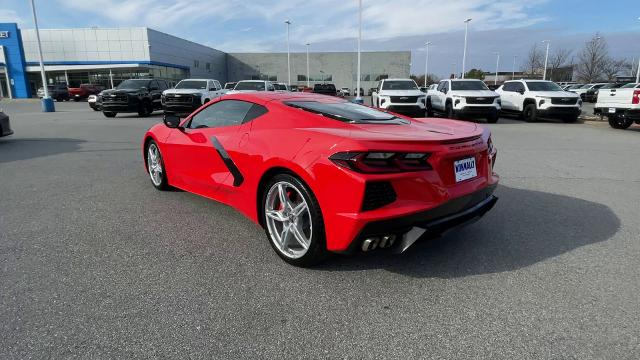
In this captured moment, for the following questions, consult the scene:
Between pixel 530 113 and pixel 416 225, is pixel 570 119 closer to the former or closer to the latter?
pixel 530 113

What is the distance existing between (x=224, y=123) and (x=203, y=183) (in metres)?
0.66

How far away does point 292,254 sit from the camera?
3.27 m

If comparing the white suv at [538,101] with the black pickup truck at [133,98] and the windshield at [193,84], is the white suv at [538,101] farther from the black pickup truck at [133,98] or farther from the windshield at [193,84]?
the black pickup truck at [133,98]

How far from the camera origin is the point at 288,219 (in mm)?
3254

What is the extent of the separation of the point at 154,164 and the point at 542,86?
55.4 feet

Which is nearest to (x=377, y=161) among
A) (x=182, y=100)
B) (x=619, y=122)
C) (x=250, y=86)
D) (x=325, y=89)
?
(x=619, y=122)

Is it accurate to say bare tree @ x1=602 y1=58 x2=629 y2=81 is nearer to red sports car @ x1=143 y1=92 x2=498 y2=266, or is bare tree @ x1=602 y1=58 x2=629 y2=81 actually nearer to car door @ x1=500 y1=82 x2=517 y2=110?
car door @ x1=500 y1=82 x2=517 y2=110

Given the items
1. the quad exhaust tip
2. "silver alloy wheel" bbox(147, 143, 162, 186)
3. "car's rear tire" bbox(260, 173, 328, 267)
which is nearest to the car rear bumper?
the quad exhaust tip

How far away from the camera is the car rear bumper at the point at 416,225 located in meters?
2.70

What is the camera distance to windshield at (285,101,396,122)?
3.59 metres

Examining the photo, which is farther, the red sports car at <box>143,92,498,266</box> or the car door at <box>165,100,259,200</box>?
the car door at <box>165,100,259,200</box>

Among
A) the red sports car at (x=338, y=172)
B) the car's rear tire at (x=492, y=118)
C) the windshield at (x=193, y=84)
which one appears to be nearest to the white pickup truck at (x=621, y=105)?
the car's rear tire at (x=492, y=118)

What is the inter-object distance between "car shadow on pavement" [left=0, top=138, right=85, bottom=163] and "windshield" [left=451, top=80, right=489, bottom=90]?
45.7ft

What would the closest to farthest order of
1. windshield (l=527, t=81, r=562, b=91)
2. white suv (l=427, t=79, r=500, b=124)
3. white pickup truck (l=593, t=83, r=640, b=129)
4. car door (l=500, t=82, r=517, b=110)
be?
white pickup truck (l=593, t=83, r=640, b=129) → white suv (l=427, t=79, r=500, b=124) → windshield (l=527, t=81, r=562, b=91) → car door (l=500, t=82, r=517, b=110)
